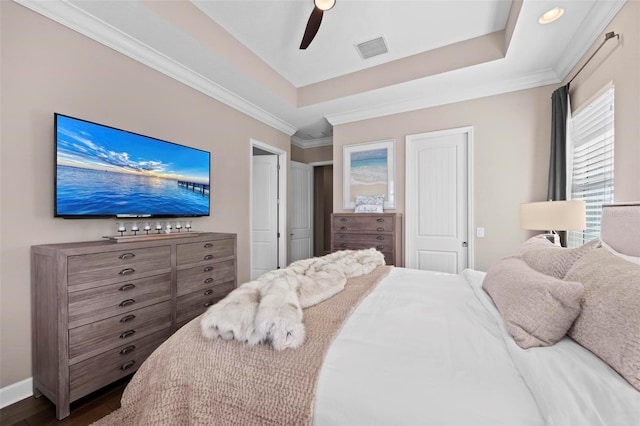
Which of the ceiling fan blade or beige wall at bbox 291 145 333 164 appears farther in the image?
beige wall at bbox 291 145 333 164

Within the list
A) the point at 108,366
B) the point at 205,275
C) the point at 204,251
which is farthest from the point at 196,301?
the point at 108,366

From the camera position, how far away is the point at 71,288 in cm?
148

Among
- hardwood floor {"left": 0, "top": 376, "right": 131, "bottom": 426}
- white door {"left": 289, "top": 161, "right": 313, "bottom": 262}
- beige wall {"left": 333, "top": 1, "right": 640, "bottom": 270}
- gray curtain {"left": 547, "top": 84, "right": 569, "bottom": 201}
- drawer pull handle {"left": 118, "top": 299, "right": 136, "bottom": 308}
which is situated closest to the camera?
hardwood floor {"left": 0, "top": 376, "right": 131, "bottom": 426}

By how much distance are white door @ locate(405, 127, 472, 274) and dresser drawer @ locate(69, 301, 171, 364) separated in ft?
9.27

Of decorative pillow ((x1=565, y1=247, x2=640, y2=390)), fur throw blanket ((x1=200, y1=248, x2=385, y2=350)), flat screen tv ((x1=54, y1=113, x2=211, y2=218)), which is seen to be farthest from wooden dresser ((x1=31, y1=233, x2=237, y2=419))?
decorative pillow ((x1=565, y1=247, x2=640, y2=390))

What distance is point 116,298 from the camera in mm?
1695

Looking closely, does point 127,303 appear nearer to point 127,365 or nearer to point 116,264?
point 116,264

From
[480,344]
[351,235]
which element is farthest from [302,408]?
[351,235]

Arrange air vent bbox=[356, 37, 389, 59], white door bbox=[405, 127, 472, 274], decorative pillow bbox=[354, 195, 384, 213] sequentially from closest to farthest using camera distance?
air vent bbox=[356, 37, 389, 59] < white door bbox=[405, 127, 472, 274] < decorative pillow bbox=[354, 195, 384, 213]

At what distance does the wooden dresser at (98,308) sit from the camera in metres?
1.47

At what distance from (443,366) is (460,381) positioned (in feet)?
0.22

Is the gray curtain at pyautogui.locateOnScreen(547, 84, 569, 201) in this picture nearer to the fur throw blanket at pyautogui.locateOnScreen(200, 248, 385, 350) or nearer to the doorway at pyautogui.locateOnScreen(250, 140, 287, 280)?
the fur throw blanket at pyautogui.locateOnScreen(200, 248, 385, 350)

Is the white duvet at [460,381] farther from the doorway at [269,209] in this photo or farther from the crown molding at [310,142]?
the crown molding at [310,142]

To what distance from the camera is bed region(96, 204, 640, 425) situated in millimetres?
645
